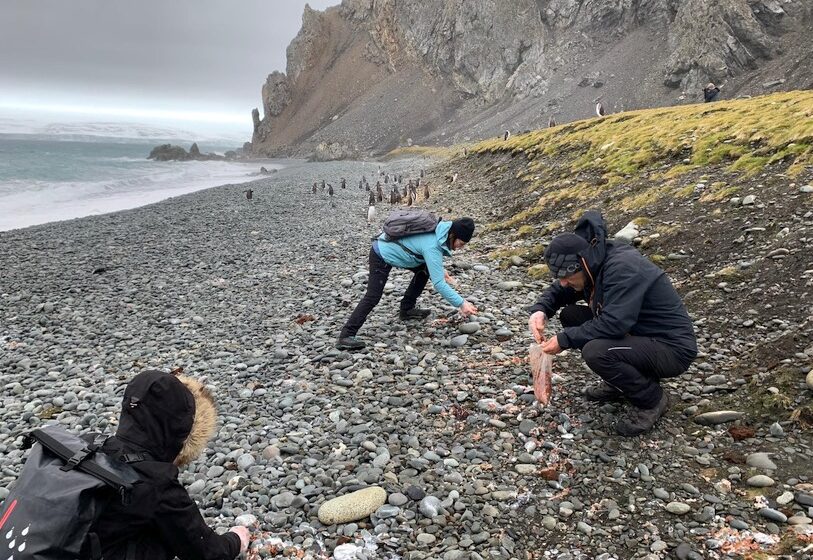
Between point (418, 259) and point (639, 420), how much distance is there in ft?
12.5

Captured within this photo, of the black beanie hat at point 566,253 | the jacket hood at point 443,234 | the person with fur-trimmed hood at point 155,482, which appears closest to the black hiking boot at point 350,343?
the jacket hood at point 443,234

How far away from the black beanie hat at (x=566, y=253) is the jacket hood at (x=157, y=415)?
3.60 meters

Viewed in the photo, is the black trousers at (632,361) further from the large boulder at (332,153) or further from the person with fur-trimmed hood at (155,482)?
the large boulder at (332,153)

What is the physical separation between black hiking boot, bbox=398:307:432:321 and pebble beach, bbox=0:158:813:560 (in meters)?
0.16

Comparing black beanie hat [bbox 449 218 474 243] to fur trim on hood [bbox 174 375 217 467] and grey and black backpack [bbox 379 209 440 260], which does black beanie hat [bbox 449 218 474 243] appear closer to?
grey and black backpack [bbox 379 209 440 260]

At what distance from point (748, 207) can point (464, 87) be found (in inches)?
4903

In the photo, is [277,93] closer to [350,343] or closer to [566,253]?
[350,343]

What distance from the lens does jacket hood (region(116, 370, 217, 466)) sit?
3.26m

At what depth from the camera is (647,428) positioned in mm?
5293

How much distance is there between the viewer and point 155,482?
3.14m

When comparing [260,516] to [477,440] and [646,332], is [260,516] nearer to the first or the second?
[477,440]

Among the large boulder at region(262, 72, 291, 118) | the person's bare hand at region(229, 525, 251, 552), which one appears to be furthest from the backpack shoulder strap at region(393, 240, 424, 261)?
the large boulder at region(262, 72, 291, 118)

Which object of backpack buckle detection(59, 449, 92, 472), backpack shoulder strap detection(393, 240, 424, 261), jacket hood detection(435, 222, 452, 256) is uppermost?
jacket hood detection(435, 222, 452, 256)

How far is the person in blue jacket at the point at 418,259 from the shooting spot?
25.0ft
